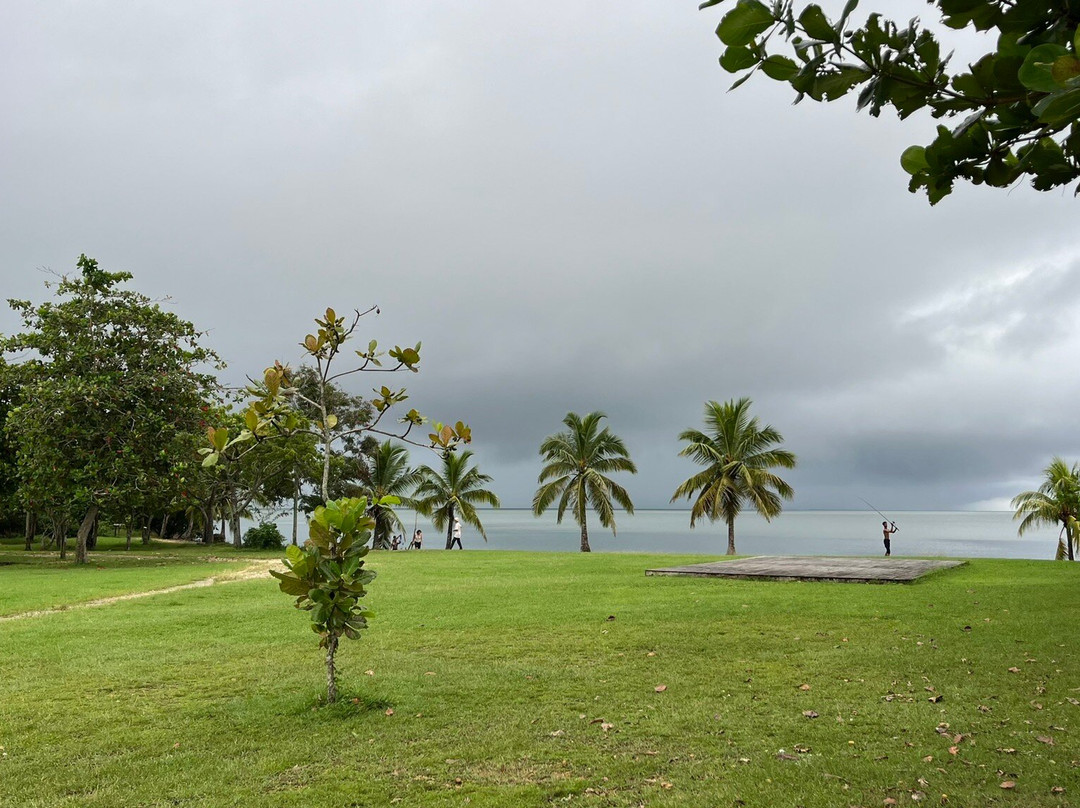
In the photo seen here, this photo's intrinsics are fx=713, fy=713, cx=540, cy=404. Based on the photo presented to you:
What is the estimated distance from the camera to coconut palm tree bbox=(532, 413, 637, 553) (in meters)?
33.1

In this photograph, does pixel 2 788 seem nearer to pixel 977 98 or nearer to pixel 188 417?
pixel 977 98

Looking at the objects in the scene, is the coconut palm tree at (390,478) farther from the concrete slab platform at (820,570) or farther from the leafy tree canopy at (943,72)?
the leafy tree canopy at (943,72)

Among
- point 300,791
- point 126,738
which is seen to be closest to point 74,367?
point 126,738

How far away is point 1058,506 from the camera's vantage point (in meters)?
29.6

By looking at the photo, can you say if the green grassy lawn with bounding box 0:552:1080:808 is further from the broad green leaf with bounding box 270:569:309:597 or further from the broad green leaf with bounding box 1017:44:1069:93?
the broad green leaf with bounding box 1017:44:1069:93

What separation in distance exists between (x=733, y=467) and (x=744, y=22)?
1217 inches

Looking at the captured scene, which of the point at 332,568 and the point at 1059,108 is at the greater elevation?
the point at 1059,108

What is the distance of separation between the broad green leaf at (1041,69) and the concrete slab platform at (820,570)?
47.8 ft

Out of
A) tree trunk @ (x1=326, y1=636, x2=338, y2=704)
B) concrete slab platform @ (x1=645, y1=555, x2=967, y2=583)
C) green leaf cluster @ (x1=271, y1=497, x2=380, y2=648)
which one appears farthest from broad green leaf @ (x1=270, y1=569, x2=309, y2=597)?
concrete slab platform @ (x1=645, y1=555, x2=967, y2=583)

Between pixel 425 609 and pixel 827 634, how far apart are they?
20.2 feet

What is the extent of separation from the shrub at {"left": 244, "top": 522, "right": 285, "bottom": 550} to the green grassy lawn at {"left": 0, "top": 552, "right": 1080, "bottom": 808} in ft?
85.4

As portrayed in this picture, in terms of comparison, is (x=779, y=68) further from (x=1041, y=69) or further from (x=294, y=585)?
(x=294, y=585)

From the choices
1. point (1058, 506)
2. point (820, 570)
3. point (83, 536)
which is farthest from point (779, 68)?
point (1058, 506)

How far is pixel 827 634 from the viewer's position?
8742 millimetres
